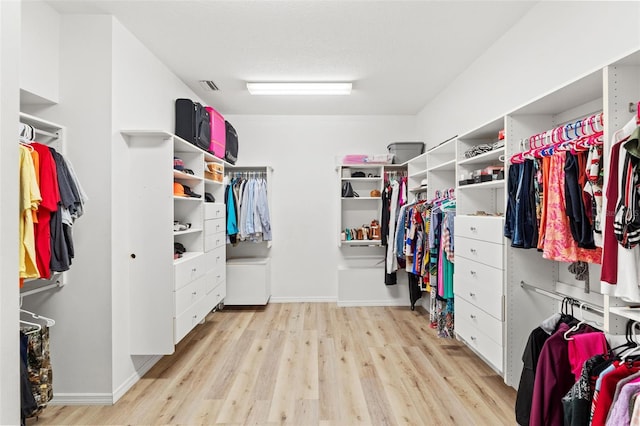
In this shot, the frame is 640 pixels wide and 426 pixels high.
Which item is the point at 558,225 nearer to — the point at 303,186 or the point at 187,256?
the point at 187,256

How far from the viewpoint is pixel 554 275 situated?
231 centimetres

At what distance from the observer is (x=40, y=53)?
224 cm

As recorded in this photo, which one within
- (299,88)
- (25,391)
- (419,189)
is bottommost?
(25,391)

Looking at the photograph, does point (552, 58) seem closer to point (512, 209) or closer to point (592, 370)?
point (512, 209)

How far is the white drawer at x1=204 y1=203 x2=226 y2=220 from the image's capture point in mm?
3381

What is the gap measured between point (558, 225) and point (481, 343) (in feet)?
3.64

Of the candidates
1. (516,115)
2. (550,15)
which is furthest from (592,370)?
(550,15)

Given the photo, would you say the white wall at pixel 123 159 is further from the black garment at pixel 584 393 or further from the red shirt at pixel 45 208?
the black garment at pixel 584 393

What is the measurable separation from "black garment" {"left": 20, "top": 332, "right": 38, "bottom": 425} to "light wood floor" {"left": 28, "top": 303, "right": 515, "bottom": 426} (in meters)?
0.32

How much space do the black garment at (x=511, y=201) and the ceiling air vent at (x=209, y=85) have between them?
10.0ft

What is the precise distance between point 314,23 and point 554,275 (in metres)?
2.44

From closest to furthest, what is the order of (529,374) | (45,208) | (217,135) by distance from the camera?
(529,374) → (45,208) → (217,135)

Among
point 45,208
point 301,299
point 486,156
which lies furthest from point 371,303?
point 45,208

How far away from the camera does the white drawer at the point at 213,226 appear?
3.38 metres
